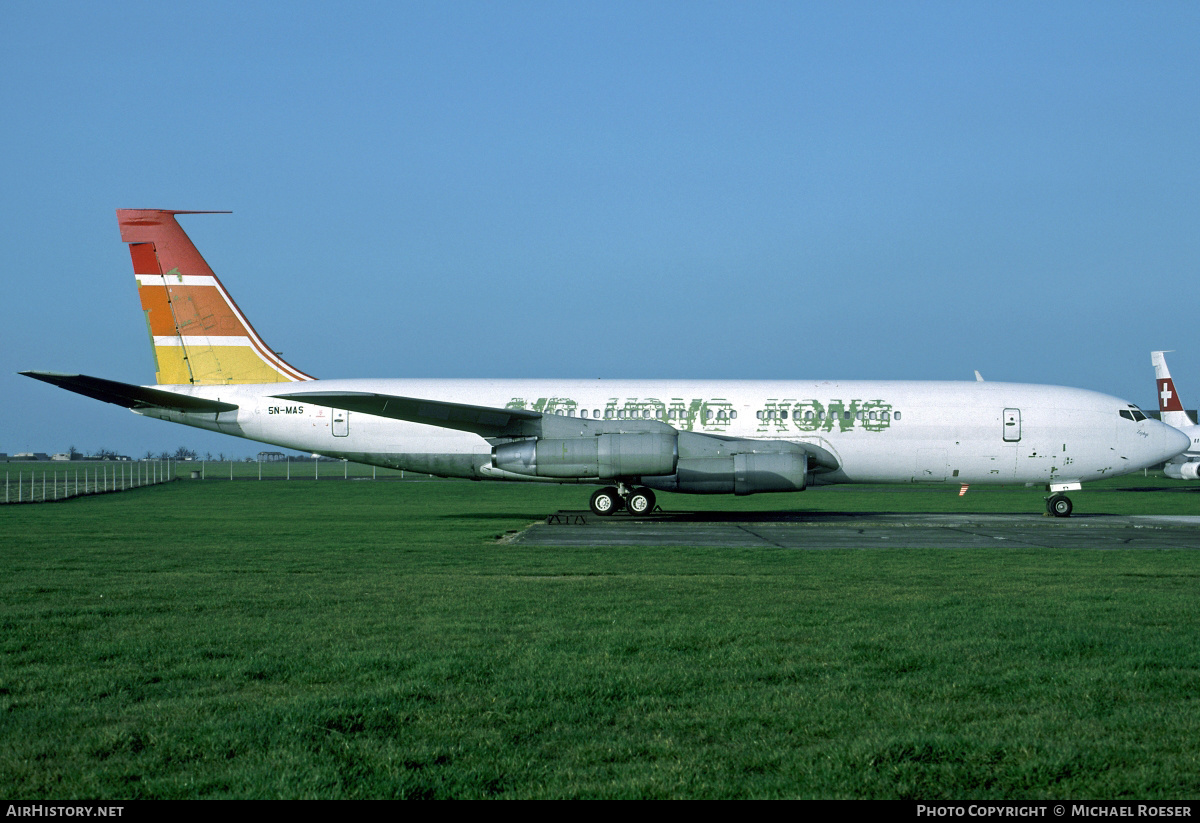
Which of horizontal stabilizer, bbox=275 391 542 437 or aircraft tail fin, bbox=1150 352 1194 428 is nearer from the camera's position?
horizontal stabilizer, bbox=275 391 542 437

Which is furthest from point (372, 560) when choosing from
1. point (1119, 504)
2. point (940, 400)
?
point (1119, 504)

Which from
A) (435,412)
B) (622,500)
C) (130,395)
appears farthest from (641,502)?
(130,395)

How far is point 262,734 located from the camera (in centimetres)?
455

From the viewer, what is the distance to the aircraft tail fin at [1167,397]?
4631 cm

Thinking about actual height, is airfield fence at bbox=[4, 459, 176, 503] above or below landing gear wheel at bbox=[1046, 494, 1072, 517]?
above

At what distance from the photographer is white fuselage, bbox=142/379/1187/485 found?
78.1 feet

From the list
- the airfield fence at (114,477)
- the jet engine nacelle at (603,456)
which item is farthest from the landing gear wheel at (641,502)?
the airfield fence at (114,477)

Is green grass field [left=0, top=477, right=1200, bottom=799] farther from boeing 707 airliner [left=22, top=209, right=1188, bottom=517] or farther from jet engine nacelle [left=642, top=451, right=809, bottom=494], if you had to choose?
boeing 707 airliner [left=22, top=209, right=1188, bottom=517]

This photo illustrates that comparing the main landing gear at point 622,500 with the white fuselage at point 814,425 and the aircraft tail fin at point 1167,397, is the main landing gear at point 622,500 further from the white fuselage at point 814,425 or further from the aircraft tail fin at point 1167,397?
the aircraft tail fin at point 1167,397

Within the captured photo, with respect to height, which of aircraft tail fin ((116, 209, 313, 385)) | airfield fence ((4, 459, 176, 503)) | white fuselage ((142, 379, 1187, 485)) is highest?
aircraft tail fin ((116, 209, 313, 385))

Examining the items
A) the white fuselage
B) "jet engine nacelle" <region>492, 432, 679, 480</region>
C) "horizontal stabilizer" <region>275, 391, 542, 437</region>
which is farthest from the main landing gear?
"horizontal stabilizer" <region>275, 391, 542, 437</region>

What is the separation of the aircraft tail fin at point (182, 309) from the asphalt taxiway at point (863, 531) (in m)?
9.30

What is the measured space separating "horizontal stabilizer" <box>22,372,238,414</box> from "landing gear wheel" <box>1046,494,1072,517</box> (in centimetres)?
2029

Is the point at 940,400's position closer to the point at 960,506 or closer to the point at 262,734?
the point at 960,506
